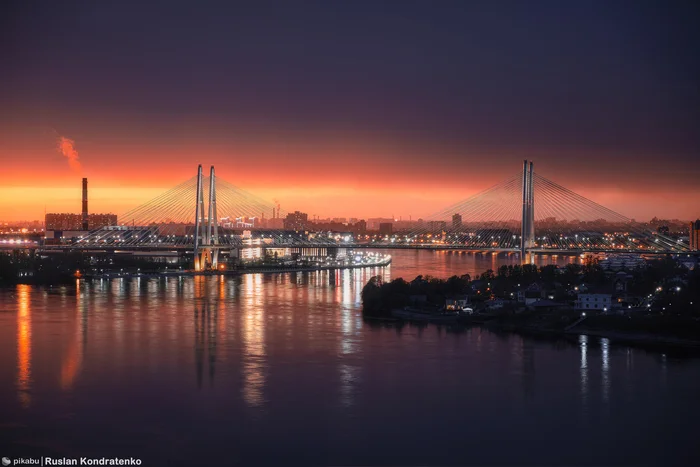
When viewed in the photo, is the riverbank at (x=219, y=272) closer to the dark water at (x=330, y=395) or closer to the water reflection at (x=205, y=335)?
the water reflection at (x=205, y=335)

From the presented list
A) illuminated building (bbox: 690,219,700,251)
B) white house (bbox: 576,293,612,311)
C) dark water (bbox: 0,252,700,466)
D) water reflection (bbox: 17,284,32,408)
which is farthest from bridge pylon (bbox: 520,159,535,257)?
water reflection (bbox: 17,284,32,408)

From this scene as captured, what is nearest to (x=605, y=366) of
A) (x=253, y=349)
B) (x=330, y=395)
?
(x=330, y=395)

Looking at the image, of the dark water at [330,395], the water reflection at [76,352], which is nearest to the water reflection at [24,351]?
the dark water at [330,395]

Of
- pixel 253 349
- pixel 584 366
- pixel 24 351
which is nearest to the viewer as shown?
pixel 584 366

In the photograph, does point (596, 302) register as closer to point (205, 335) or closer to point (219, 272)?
point (205, 335)

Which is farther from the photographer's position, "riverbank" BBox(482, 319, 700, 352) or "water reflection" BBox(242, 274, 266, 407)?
"riverbank" BBox(482, 319, 700, 352)

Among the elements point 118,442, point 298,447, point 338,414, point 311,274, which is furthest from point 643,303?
point 311,274

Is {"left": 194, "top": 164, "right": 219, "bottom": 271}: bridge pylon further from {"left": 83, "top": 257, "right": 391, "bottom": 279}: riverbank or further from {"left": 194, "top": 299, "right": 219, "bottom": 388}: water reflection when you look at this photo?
{"left": 194, "top": 299, "right": 219, "bottom": 388}: water reflection
